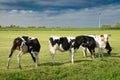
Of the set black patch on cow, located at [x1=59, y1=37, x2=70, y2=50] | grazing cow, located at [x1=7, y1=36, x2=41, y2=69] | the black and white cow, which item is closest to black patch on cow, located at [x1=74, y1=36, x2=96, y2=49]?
the black and white cow

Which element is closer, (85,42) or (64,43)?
(64,43)

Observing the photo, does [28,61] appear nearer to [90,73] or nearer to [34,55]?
[34,55]

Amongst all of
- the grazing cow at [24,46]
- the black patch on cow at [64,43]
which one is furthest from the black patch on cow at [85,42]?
the grazing cow at [24,46]

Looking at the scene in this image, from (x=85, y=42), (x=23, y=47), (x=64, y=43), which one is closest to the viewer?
(x=23, y=47)

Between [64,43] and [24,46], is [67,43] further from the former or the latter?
[24,46]

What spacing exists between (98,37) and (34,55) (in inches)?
271

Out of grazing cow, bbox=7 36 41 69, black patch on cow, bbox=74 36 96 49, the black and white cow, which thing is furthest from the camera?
black patch on cow, bbox=74 36 96 49

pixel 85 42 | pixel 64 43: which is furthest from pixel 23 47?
pixel 85 42

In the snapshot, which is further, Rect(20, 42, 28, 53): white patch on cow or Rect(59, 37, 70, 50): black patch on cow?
Rect(59, 37, 70, 50): black patch on cow

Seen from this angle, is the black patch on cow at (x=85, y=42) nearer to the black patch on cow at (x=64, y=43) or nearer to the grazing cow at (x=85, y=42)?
the grazing cow at (x=85, y=42)

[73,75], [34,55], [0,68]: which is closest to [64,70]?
[73,75]

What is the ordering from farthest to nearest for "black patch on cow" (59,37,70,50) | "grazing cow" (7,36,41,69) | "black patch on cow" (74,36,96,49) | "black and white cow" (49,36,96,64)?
"black patch on cow" (74,36,96,49)
"black patch on cow" (59,37,70,50)
"black and white cow" (49,36,96,64)
"grazing cow" (7,36,41,69)

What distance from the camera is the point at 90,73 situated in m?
18.8

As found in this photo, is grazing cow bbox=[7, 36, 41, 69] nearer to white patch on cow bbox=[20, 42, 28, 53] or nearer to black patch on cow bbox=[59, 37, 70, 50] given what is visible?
white patch on cow bbox=[20, 42, 28, 53]
